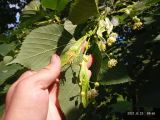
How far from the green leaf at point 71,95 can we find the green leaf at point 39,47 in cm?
11

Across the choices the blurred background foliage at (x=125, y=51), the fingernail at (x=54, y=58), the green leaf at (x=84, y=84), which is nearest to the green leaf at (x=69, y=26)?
the blurred background foliage at (x=125, y=51)

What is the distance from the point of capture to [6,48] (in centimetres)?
198

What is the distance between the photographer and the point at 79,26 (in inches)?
57.0

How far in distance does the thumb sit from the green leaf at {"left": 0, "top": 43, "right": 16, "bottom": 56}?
0.55 m

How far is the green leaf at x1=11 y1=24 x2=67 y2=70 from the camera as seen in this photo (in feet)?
4.56

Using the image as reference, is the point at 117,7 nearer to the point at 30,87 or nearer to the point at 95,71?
the point at 95,71

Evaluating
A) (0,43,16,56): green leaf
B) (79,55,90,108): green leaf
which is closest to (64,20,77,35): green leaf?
(79,55,90,108): green leaf

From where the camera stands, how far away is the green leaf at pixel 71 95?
1.30 metres

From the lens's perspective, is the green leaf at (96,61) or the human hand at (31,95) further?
the human hand at (31,95)

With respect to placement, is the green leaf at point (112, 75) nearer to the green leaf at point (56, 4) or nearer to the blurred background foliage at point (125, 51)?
A: the blurred background foliage at point (125, 51)

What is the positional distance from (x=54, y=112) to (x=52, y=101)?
64 millimetres

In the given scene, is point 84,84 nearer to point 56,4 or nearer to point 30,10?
point 56,4

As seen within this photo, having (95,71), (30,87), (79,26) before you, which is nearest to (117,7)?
(79,26)

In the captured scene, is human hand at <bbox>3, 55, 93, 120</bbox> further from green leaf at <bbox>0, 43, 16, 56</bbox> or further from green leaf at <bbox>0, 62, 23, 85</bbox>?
green leaf at <bbox>0, 43, 16, 56</bbox>
